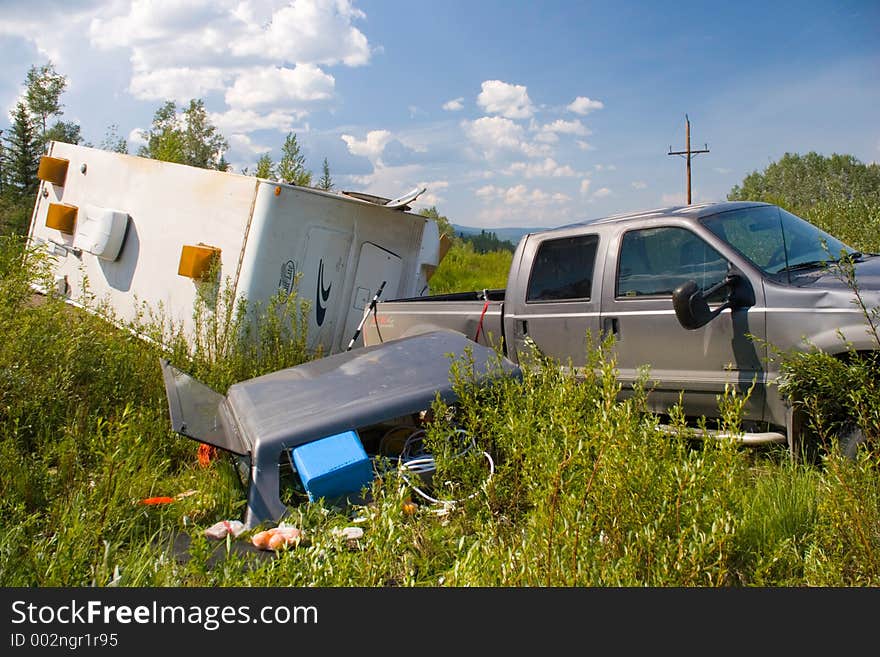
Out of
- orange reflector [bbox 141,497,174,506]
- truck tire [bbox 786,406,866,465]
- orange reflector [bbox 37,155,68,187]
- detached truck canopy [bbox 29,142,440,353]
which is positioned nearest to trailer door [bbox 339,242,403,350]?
detached truck canopy [bbox 29,142,440,353]

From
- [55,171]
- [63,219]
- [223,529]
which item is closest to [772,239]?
[223,529]

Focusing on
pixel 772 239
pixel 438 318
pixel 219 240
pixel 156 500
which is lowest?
pixel 156 500

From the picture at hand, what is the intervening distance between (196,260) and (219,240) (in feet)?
1.21

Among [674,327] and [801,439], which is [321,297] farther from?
[801,439]

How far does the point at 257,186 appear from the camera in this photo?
8258 millimetres

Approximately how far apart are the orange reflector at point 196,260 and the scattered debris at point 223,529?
4.54m

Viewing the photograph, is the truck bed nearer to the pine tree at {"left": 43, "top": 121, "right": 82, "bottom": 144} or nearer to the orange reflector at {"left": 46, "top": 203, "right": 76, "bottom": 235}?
the orange reflector at {"left": 46, "top": 203, "right": 76, "bottom": 235}

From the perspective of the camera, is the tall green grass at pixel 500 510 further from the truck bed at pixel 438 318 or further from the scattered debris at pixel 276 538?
the truck bed at pixel 438 318

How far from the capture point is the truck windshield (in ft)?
16.9

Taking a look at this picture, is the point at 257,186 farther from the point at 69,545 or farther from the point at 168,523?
the point at 69,545

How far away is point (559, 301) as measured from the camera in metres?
5.98

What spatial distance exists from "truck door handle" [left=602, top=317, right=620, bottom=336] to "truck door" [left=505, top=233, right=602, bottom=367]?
0.07 metres

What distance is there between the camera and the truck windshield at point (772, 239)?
515 cm

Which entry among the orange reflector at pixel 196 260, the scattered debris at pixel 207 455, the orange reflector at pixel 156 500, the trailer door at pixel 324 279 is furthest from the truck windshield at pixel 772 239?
the orange reflector at pixel 196 260
